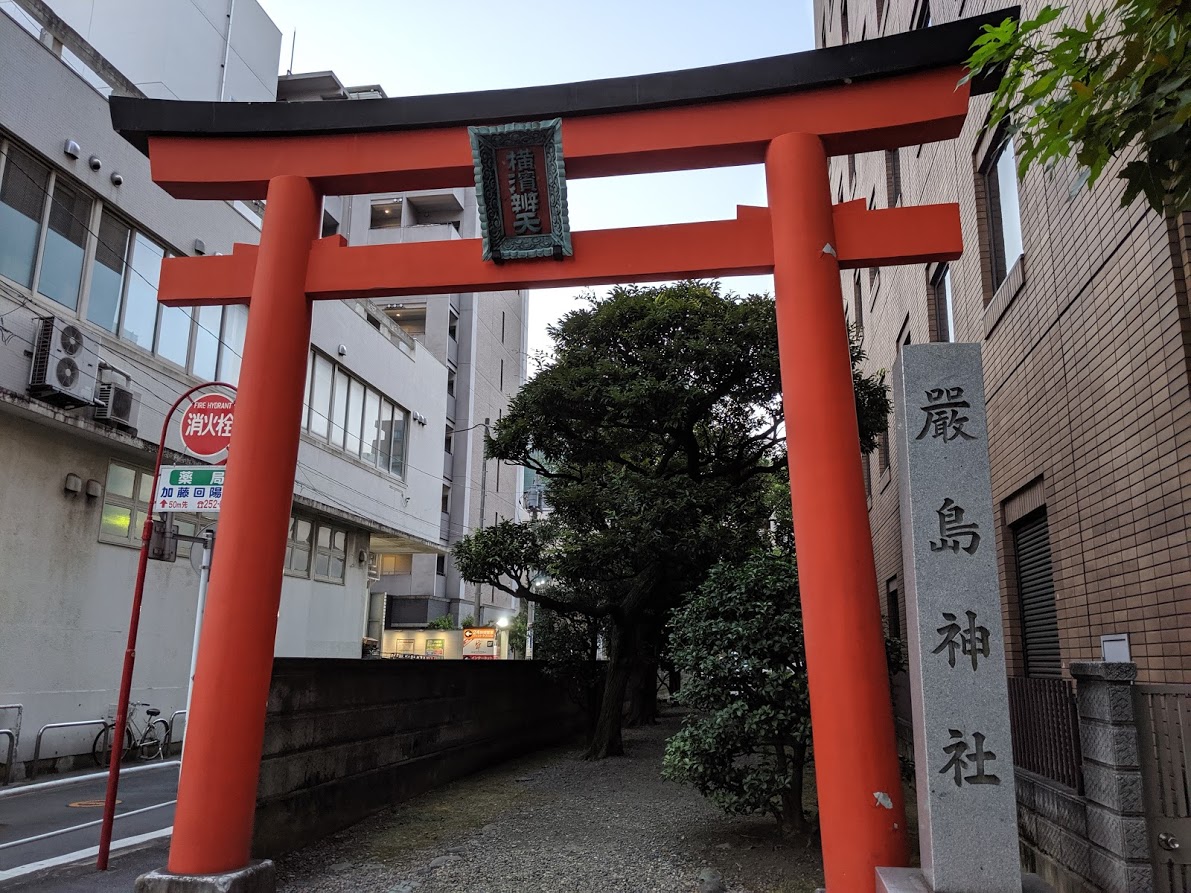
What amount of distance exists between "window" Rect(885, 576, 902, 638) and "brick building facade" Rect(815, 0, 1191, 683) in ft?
19.9

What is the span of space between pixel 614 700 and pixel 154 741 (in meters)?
7.82

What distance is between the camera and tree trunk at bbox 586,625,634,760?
14.8m

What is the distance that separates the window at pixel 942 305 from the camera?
12398 millimetres

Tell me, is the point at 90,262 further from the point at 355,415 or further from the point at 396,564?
the point at 396,564

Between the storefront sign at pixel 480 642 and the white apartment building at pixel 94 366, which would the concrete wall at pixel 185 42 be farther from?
the storefront sign at pixel 480 642

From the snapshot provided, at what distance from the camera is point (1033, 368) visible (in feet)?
27.8

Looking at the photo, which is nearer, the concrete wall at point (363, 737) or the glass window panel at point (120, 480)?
the concrete wall at point (363, 737)

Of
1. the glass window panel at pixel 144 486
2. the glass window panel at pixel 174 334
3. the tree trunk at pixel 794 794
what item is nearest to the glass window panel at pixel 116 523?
the glass window panel at pixel 144 486

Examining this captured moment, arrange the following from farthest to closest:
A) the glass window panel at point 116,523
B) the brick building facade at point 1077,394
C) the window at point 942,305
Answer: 1. the glass window panel at point 116,523
2. the window at point 942,305
3. the brick building facade at point 1077,394

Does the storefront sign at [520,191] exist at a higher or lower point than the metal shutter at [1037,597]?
higher

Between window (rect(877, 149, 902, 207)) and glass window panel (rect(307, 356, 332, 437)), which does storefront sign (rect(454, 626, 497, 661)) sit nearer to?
glass window panel (rect(307, 356, 332, 437))

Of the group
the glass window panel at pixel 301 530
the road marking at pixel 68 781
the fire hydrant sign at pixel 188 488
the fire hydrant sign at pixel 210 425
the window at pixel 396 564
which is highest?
the window at pixel 396 564

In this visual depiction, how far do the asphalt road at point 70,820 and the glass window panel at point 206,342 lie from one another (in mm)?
7930

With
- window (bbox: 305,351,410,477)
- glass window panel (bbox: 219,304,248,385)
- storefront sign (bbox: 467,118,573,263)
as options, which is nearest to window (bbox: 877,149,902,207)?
storefront sign (bbox: 467,118,573,263)
